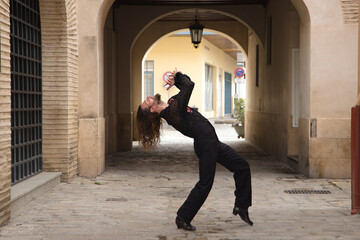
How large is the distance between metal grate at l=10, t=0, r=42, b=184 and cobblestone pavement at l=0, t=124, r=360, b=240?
1.92 feet

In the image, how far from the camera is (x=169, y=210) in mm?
6520

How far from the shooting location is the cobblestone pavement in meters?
5.30

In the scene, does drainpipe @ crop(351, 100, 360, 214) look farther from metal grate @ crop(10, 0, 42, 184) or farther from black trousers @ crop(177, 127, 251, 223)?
metal grate @ crop(10, 0, 42, 184)

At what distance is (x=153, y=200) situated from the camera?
23.8 ft

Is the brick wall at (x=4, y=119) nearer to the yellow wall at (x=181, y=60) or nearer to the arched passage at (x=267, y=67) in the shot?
the arched passage at (x=267, y=67)

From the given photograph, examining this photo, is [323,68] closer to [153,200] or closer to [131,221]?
[153,200]

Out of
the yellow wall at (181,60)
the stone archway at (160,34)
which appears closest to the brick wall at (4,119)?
the stone archway at (160,34)

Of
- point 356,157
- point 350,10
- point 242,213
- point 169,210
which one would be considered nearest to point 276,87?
point 350,10

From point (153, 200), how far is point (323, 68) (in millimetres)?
3827

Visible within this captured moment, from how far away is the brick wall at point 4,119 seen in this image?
5.59m

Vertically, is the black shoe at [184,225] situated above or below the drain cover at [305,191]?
above

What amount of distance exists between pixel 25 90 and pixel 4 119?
213 cm

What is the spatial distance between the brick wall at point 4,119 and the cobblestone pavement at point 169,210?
0.25 m

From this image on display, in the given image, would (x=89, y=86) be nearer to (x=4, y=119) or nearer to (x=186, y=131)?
(x=4, y=119)
